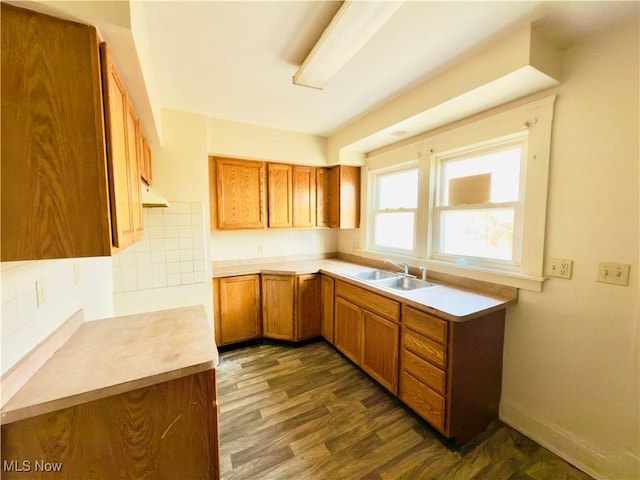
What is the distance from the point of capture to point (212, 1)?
4.01 ft

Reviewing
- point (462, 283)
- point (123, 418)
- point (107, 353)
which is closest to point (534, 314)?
point (462, 283)

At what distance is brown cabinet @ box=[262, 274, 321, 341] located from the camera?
2869 mm

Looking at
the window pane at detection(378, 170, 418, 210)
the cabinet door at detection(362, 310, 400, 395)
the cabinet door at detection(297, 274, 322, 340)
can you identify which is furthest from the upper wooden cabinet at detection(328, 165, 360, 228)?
the cabinet door at detection(362, 310, 400, 395)

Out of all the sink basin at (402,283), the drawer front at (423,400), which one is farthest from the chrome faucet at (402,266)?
the drawer front at (423,400)

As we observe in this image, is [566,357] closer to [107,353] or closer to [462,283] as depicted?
[462,283]

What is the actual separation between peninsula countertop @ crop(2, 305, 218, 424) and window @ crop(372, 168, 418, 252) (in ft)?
7.09

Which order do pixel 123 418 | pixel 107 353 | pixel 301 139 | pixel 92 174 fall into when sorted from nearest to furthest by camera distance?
1. pixel 92 174
2. pixel 123 418
3. pixel 107 353
4. pixel 301 139

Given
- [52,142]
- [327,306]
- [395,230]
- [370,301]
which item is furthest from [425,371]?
[52,142]

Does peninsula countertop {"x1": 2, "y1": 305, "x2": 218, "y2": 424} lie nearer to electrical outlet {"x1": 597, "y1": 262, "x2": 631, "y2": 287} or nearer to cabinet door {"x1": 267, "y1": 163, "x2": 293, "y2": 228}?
cabinet door {"x1": 267, "y1": 163, "x2": 293, "y2": 228}

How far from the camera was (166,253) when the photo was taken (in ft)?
7.98

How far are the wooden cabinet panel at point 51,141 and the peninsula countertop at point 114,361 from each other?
0.48 meters

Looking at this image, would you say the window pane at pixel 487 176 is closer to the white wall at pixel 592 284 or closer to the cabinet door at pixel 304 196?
the white wall at pixel 592 284

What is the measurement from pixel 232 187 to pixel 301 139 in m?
1.02

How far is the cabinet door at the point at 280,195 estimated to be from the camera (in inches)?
118
